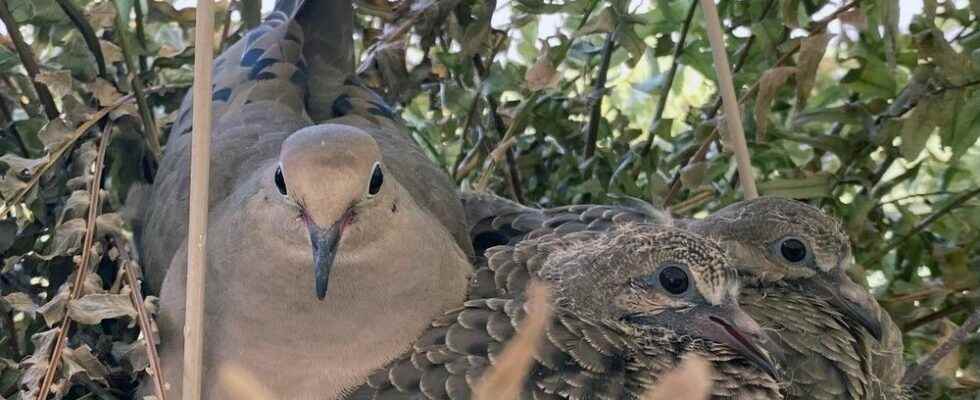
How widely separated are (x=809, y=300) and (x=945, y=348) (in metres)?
0.24

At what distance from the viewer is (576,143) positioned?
6.28 feet

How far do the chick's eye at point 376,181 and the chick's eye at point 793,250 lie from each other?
572 millimetres

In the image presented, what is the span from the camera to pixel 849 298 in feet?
5.24

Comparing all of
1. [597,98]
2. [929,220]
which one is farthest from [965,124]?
[597,98]

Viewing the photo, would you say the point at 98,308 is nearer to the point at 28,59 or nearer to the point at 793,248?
the point at 28,59

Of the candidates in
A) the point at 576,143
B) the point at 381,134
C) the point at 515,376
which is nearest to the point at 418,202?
the point at 381,134

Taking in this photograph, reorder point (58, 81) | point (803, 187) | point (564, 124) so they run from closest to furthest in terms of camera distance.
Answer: point (58, 81) → point (803, 187) → point (564, 124)

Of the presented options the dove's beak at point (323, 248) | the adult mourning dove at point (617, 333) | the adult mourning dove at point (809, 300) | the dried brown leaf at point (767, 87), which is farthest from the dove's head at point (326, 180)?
the dried brown leaf at point (767, 87)

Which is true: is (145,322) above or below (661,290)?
below

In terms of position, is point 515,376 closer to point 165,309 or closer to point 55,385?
point 55,385

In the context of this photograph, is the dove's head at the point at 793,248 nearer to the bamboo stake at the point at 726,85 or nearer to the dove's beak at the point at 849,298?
the dove's beak at the point at 849,298

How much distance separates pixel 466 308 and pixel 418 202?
1.05 ft

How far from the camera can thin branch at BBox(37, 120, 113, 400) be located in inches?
48.9

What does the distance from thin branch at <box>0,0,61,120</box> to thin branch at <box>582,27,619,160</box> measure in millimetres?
791
